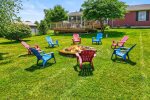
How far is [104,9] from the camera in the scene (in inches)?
978

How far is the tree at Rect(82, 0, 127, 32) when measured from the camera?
81.1 feet

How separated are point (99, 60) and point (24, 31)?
48.0 ft

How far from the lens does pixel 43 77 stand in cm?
885

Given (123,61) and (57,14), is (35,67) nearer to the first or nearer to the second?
(123,61)

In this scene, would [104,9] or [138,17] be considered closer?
[104,9]

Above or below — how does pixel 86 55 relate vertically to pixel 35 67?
above

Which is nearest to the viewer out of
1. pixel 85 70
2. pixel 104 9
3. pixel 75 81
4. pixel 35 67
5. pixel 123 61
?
pixel 75 81

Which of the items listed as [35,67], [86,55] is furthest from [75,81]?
[35,67]

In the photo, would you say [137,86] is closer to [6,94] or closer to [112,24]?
[6,94]

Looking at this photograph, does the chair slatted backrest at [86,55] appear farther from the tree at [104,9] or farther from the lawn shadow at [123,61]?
the tree at [104,9]

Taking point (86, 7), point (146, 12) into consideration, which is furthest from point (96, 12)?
point (146, 12)

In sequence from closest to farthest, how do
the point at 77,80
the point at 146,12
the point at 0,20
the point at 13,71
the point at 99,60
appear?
the point at 77,80 → the point at 13,71 → the point at 99,60 → the point at 0,20 → the point at 146,12

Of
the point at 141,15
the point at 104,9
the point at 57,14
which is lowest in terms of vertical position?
the point at 141,15

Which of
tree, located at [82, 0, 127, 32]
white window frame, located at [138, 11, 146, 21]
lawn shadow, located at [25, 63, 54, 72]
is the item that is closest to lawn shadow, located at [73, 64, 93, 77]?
lawn shadow, located at [25, 63, 54, 72]
